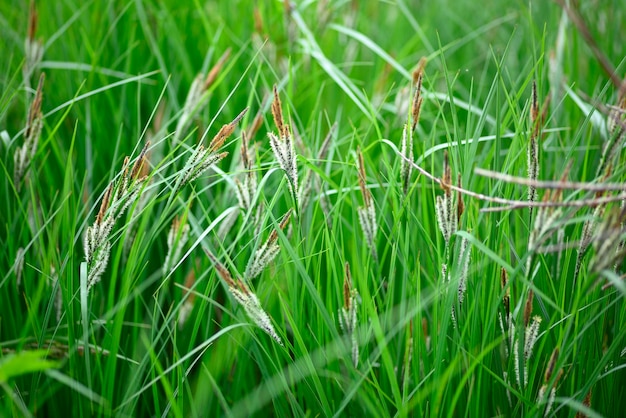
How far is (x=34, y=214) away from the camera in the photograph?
1523 mm

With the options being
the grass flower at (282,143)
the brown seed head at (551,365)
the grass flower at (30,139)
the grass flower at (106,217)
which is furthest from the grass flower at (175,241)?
the brown seed head at (551,365)

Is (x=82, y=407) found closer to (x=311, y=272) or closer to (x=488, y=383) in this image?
(x=311, y=272)

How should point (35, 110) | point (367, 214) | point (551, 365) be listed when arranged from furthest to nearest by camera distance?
point (35, 110) < point (367, 214) < point (551, 365)

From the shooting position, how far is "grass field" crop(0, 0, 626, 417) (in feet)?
3.54

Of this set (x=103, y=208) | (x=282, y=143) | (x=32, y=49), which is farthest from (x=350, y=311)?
(x=32, y=49)

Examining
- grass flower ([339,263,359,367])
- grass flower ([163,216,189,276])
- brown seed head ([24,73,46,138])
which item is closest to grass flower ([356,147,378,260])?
grass flower ([339,263,359,367])

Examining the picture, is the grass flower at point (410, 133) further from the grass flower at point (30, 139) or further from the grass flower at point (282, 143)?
the grass flower at point (30, 139)

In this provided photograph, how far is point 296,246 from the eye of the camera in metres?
1.21

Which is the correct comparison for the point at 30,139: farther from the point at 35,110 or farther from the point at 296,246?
the point at 296,246

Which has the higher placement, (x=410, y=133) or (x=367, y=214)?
(x=410, y=133)

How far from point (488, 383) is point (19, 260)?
39.1 inches

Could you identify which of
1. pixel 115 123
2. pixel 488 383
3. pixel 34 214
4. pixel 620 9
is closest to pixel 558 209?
pixel 488 383

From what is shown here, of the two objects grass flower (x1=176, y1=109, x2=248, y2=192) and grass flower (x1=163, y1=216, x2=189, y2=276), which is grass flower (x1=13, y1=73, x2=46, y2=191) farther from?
grass flower (x1=176, y1=109, x2=248, y2=192)

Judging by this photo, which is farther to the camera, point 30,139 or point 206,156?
point 30,139
